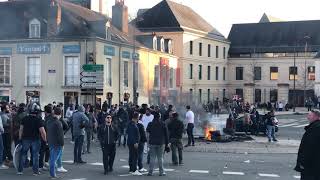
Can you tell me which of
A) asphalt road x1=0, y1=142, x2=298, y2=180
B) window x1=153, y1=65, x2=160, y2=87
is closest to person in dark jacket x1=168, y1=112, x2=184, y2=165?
asphalt road x1=0, y1=142, x2=298, y2=180

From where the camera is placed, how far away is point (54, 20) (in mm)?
37562

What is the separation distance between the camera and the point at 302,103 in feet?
230

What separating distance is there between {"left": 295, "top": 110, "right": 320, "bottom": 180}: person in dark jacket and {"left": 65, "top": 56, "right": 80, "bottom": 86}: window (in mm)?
29778

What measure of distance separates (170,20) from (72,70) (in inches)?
1046

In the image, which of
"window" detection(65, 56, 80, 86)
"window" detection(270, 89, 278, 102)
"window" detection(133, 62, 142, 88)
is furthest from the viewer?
"window" detection(270, 89, 278, 102)

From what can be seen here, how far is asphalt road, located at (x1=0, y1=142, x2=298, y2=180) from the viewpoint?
43.7ft

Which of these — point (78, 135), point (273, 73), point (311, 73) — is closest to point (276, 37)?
point (273, 73)

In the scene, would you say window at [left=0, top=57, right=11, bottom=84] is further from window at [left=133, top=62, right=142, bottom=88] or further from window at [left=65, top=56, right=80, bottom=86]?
window at [left=133, top=62, right=142, bottom=88]

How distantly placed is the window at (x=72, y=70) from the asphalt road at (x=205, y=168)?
19.2 metres

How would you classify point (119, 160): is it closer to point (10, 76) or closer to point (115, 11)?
point (10, 76)

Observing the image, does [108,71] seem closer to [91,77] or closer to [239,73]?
[91,77]

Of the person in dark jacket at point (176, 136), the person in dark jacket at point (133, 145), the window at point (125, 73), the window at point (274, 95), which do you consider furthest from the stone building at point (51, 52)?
the window at point (274, 95)

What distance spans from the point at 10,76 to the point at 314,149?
3321 cm

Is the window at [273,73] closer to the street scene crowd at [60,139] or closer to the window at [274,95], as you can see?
the window at [274,95]
